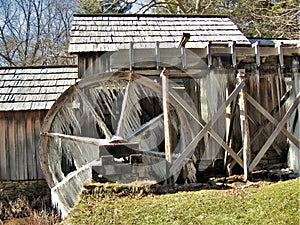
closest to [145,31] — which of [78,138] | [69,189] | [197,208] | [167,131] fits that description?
[78,138]

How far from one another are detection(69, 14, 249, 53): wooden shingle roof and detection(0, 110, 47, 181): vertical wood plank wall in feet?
6.33

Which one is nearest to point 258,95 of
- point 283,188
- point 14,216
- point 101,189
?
point 283,188

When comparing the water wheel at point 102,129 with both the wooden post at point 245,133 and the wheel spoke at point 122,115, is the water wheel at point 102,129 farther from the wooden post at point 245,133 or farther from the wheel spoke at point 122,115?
the wooden post at point 245,133

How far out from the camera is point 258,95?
6988 millimetres

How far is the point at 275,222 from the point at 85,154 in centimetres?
394

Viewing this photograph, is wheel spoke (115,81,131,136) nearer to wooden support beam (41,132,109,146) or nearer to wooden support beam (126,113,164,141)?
wooden support beam (126,113,164,141)

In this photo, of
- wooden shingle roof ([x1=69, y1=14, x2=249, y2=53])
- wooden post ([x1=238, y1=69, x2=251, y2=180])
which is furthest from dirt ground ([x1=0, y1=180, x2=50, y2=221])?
wooden post ([x1=238, y1=69, x2=251, y2=180])

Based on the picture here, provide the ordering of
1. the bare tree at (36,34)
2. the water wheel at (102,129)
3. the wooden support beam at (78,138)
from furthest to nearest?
the bare tree at (36,34) < the wooden support beam at (78,138) < the water wheel at (102,129)

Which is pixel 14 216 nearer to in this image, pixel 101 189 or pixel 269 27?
pixel 101 189

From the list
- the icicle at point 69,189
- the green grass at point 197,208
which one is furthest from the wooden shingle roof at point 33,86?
→ the green grass at point 197,208

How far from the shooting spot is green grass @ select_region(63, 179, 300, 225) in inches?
151

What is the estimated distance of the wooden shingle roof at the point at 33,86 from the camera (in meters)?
7.25

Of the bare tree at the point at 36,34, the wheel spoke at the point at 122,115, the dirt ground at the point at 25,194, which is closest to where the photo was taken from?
the wheel spoke at the point at 122,115

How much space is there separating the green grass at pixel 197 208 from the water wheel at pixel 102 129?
883 mm
